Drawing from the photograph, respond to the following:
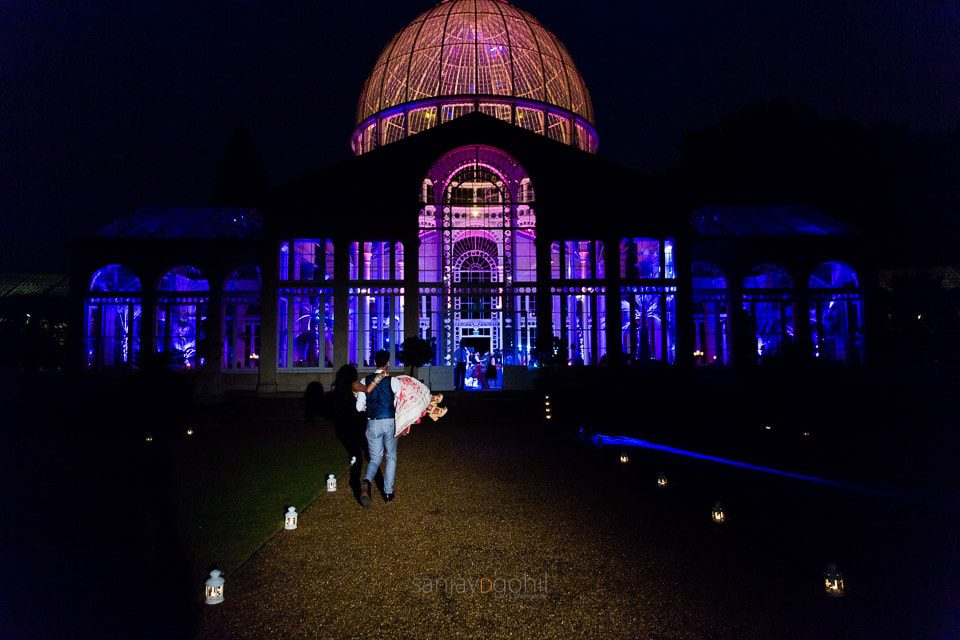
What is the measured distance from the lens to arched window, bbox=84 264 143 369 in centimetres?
2664

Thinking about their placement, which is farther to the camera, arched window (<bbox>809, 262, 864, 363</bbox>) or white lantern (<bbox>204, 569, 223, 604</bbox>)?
arched window (<bbox>809, 262, 864, 363</bbox>)

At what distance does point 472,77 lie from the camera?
3055cm

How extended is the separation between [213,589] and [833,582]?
526 cm

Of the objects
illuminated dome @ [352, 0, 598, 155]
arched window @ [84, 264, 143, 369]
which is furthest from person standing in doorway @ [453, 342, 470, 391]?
arched window @ [84, 264, 143, 369]

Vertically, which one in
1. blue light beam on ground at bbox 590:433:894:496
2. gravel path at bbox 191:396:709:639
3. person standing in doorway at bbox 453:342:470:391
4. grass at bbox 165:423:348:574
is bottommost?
blue light beam on ground at bbox 590:433:894:496

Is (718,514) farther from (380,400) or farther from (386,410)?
(380,400)

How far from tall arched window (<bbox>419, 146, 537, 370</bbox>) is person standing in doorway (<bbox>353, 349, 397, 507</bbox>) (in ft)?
51.6

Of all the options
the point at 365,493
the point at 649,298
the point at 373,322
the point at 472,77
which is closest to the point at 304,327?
the point at 373,322

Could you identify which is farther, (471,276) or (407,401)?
(471,276)

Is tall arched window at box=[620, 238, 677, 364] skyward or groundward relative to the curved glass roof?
groundward

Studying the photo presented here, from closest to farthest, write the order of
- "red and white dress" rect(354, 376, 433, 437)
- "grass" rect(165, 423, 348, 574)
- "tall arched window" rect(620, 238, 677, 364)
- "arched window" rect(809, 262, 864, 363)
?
"grass" rect(165, 423, 348, 574)
"red and white dress" rect(354, 376, 433, 437)
"tall arched window" rect(620, 238, 677, 364)
"arched window" rect(809, 262, 864, 363)

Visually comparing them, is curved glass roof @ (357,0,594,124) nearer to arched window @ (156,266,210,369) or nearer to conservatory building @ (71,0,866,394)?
conservatory building @ (71,0,866,394)

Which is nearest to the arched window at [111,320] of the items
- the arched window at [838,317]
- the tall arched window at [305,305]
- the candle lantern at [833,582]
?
the tall arched window at [305,305]

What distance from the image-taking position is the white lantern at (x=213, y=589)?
4984 millimetres
